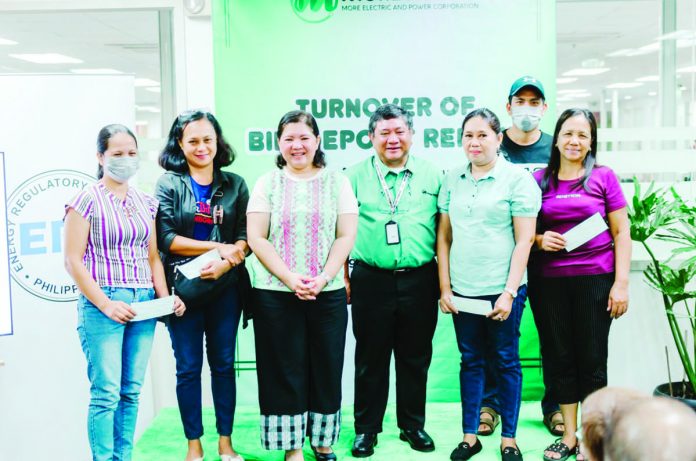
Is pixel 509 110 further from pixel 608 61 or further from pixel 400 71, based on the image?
pixel 608 61

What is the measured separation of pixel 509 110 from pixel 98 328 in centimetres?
213

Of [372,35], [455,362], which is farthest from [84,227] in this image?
[455,362]

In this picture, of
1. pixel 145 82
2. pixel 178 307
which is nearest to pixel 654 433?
pixel 178 307

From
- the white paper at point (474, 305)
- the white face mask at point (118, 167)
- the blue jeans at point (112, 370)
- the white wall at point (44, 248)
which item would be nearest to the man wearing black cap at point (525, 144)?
the white paper at point (474, 305)

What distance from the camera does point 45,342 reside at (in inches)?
128

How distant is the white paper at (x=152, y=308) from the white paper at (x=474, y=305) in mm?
1200

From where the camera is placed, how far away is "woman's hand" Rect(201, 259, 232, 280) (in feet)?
9.19

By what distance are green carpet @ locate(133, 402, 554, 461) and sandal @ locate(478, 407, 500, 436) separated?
0.11 feet

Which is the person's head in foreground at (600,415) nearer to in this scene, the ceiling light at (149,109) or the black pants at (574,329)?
the black pants at (574,329)

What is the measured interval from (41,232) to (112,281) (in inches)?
29.8

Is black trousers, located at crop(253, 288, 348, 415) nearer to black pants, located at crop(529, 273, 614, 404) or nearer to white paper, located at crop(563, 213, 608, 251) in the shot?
black pants, located at crop(529, 273, 614, 404)

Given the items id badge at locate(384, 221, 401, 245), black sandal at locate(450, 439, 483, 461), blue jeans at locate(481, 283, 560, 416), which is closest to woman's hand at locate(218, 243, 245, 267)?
id badge at locate(384, 221, 401, 245)

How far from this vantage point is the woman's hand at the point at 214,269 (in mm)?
2801

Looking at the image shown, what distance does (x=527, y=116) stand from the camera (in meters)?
3.32
